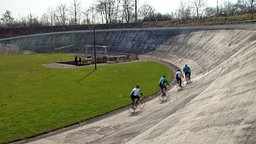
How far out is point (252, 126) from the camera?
1013 cm

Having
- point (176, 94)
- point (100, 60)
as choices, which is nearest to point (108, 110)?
point (176, 94)

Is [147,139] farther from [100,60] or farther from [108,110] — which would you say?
[100,60]

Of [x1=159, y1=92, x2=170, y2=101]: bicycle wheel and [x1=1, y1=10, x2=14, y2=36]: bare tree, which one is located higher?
[x1=1, y1=10, x2=14, y2=36]: bare tree

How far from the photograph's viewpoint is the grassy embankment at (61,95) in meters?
20.3

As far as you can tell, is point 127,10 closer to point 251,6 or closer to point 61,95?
point 251,6

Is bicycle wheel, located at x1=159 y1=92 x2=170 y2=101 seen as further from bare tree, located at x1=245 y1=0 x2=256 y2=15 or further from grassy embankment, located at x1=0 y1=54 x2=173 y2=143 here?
bare tree, located at x1=245 y1=0 x2=256 y2=15

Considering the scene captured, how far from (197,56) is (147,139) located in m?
32.3

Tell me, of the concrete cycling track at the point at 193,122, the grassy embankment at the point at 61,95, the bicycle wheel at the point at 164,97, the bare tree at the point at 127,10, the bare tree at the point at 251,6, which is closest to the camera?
the concrete cycling track at the point at 193,122

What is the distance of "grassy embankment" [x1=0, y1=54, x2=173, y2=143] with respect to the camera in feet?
66.5

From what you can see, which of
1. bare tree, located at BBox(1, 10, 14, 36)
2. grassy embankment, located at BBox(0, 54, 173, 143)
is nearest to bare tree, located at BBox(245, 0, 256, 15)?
grassy embankment, located at BBox(0, 54, 173, 143)

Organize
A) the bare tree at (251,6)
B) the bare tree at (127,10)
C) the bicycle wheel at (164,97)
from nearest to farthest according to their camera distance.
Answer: the bicycle wheel at (164,97) → the bare tree at (251,6) → the bare tree at (127,10)

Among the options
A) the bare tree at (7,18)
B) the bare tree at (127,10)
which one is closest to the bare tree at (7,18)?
the bare tree at (7,18)

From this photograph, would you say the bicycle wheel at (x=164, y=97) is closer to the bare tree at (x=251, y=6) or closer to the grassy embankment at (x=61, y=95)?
the grassy embankment at (x=61, y=95)

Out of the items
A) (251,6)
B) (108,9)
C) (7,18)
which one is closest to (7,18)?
(7,18)
